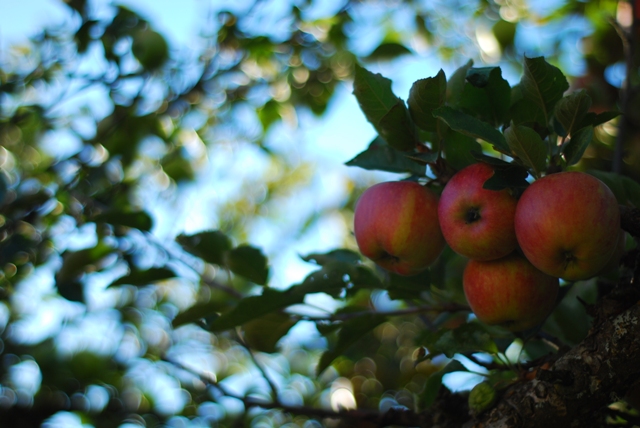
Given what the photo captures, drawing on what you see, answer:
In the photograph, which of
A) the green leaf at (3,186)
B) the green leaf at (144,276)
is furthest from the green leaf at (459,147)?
the green leaf at (3,186)

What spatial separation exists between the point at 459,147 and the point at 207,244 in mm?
582

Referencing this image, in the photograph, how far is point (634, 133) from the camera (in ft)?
6.09

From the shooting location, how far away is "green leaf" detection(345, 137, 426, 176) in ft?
3.39

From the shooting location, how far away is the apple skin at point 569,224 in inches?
30.4

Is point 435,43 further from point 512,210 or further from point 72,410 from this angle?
point 72,410

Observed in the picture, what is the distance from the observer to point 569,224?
78 cm

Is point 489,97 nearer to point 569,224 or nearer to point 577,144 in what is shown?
point 577,144

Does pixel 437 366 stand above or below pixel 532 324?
below

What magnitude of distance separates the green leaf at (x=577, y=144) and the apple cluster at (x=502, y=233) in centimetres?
7

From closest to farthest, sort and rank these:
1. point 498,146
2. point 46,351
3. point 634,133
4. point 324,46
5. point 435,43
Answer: point 498,146 < point 634,133 < point 46,351 < point 324,46 < point 435,43

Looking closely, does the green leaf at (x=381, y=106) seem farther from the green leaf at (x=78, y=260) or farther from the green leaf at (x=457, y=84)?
the green leaf at (x=78, y=260)

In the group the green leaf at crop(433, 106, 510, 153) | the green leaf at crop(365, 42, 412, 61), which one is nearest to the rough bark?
the green leaf at crop(433, 106, 510, 153)

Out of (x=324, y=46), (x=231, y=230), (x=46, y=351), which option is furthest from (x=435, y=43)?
(x=46, y=351)

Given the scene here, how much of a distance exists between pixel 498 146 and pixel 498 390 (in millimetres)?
393
